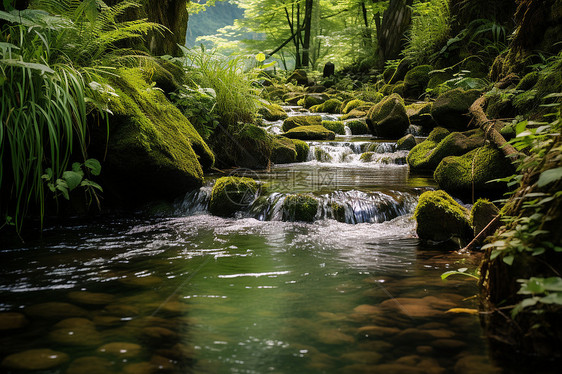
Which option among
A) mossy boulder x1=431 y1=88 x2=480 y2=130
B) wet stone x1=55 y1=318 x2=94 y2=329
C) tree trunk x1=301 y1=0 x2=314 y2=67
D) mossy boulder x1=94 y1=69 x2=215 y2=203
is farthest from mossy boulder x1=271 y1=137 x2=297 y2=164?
tree trunk x1=301 y1=0 x2=314 y2=67

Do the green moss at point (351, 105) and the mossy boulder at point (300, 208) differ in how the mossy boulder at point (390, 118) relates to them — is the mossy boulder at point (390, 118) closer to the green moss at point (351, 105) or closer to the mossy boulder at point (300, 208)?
the green moss at point (351, 105)

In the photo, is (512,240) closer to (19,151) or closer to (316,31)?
(19,151)

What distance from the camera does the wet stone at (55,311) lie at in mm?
1996

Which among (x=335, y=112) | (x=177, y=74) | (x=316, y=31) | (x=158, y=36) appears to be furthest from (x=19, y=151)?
(x=316, y=31)

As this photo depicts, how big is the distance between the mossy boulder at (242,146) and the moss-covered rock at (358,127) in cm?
414

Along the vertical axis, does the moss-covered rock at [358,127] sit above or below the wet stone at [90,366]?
above

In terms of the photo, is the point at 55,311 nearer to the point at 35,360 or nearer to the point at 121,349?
the point at 35,360

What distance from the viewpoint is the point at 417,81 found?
11430mm

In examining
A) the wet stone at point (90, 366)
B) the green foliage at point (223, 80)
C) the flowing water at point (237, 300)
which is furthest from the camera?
the green foliage at point (223, 80)

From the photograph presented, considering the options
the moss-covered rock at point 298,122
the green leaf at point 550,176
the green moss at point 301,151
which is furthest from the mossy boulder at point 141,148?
the moss-covered rock at point 298,122

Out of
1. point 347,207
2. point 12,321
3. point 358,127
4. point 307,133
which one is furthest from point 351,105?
point 12,321

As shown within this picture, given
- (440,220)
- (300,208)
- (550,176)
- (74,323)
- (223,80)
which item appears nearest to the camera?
(550,176)

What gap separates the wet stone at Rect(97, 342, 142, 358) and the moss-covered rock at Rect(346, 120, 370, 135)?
366 inches

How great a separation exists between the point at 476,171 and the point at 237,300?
3506mm
